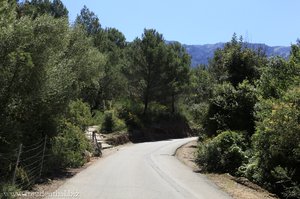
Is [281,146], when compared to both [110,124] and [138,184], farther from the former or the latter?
[110,124]

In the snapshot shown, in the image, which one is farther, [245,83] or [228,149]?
[245,83]

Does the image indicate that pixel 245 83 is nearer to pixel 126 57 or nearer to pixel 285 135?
pixel 285 135

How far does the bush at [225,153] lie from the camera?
21438mm

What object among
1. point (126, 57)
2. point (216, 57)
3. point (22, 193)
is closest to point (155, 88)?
point (126, 57)

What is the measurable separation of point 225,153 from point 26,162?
33.1ft

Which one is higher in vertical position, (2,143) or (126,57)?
(126,57)

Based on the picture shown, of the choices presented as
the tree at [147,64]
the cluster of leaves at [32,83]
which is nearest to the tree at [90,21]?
the tree at [147,64]

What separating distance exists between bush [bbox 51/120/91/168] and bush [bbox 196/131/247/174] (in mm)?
6733

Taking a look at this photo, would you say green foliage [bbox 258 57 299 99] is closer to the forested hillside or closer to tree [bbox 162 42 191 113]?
the forested hillside

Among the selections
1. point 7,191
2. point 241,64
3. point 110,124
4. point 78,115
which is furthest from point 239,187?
point 110,124

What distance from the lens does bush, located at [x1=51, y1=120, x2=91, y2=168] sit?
779 inches

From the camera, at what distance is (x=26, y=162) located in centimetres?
1605

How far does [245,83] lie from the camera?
26172 mm

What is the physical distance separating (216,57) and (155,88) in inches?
752
